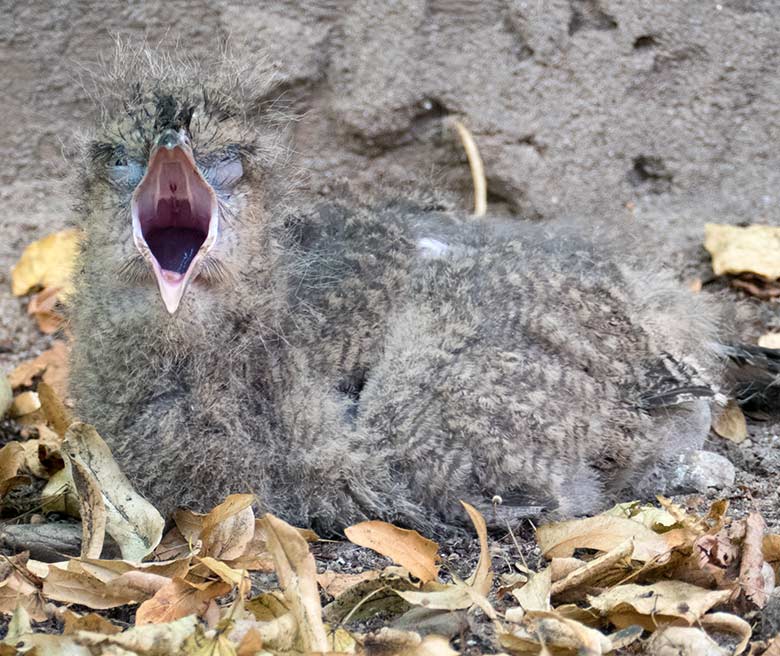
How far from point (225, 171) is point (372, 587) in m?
1.10

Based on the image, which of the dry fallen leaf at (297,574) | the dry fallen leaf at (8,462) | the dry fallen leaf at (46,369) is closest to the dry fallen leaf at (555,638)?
the dry fallen leaf at (297,574)

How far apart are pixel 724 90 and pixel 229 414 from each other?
2.49 metres

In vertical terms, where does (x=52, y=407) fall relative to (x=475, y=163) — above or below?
below

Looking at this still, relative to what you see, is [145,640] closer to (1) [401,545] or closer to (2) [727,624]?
(1) [401,545]

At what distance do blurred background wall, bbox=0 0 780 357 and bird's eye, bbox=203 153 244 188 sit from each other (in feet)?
4.44

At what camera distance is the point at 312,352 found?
121 inches

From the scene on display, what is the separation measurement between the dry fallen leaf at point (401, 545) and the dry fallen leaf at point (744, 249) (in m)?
2.12

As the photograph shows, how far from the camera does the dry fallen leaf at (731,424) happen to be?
147 inches

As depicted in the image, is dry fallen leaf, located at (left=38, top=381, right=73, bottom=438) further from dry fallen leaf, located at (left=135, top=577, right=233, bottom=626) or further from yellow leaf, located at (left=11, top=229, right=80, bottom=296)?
dry fallen leaf, located at (left=135, top=577, right=233, bottom=626)

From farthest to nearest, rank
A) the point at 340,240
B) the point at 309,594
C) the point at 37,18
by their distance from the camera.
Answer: the point at 37,18
the point at 340,240
the point at 309,594

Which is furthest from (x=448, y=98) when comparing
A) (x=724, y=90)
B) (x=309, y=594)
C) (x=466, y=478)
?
(x=309, y=594)

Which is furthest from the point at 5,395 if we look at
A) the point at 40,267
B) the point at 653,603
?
the point at 653,603

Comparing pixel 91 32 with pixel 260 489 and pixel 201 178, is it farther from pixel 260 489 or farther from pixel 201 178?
pixel 260 489

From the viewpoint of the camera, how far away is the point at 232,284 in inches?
117
